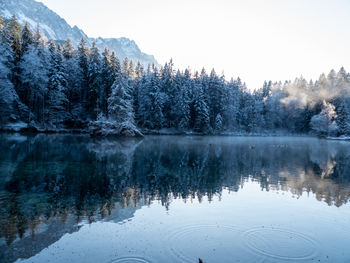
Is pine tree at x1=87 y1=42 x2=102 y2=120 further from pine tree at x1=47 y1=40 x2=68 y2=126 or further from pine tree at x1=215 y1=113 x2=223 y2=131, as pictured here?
pine tree at x1=215 y1=113 x2=223 y2=131

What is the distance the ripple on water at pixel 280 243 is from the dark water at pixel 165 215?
0.04 meters

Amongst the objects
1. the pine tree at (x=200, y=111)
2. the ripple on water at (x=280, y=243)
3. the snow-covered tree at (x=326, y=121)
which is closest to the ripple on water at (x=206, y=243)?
the ripple on water at (x=280, y=243)

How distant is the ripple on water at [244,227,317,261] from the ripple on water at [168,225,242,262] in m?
0.56

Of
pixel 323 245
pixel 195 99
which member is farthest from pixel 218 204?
pixel 195 99

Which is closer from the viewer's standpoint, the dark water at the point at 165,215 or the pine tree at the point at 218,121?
the dark water at the point at 165,215

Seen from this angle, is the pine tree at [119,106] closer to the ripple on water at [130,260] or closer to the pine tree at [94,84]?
the pine tree at [94,84]

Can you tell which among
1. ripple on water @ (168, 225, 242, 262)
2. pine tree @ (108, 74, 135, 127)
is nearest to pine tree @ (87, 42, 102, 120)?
pine tree @ (108, 74, 135, 127)

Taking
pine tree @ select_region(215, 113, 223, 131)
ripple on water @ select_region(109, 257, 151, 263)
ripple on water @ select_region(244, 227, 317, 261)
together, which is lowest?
ripple on water @ select_region(244, 227, 317, 261)

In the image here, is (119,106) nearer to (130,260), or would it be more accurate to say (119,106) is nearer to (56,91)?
(56,91)

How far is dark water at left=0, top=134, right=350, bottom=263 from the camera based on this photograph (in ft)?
27.9

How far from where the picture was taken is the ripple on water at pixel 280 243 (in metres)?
8.68

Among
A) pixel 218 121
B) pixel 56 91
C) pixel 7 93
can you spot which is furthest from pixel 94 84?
pixel 218 121

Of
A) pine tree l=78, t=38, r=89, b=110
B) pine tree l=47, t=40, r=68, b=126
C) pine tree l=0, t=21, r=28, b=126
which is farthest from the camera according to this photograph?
pine tree l=78, t=38, r=89, b=110

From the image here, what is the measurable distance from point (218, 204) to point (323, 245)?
5.53m
